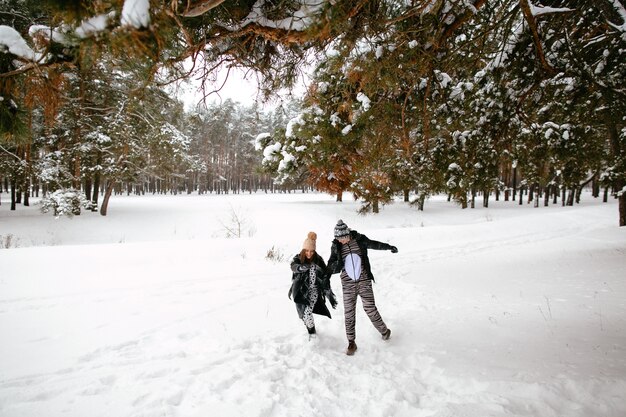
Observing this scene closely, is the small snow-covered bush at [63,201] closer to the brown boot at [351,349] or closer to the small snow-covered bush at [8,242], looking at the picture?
the small snow-covered bush at [8,242]

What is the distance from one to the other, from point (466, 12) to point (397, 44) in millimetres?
777

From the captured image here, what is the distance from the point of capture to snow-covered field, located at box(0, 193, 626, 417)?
122 inches

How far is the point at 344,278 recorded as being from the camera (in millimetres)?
4418

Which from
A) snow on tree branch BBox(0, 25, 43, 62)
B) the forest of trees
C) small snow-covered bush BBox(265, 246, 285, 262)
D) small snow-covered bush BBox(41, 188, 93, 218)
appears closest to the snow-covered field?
small snow-covered bush BBox(265, 246, 285, 262)

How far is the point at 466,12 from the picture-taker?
3.30 meters

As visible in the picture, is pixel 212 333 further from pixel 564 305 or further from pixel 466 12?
pixel 564 305

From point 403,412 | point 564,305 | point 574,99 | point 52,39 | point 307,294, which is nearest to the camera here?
point 52,39

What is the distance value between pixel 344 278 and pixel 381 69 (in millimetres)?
2854

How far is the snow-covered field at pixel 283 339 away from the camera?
3.11 meters

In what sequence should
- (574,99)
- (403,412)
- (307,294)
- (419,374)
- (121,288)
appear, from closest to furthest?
(403,412) < (419,374) < (307,294) < (574,99) < (121,288)

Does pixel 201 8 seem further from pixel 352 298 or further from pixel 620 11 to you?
pixel 620 11

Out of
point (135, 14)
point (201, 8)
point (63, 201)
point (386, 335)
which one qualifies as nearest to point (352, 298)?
point (386, 335)

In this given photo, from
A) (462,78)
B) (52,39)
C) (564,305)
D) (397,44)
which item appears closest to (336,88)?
(397,44)

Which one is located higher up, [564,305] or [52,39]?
[52,39]
